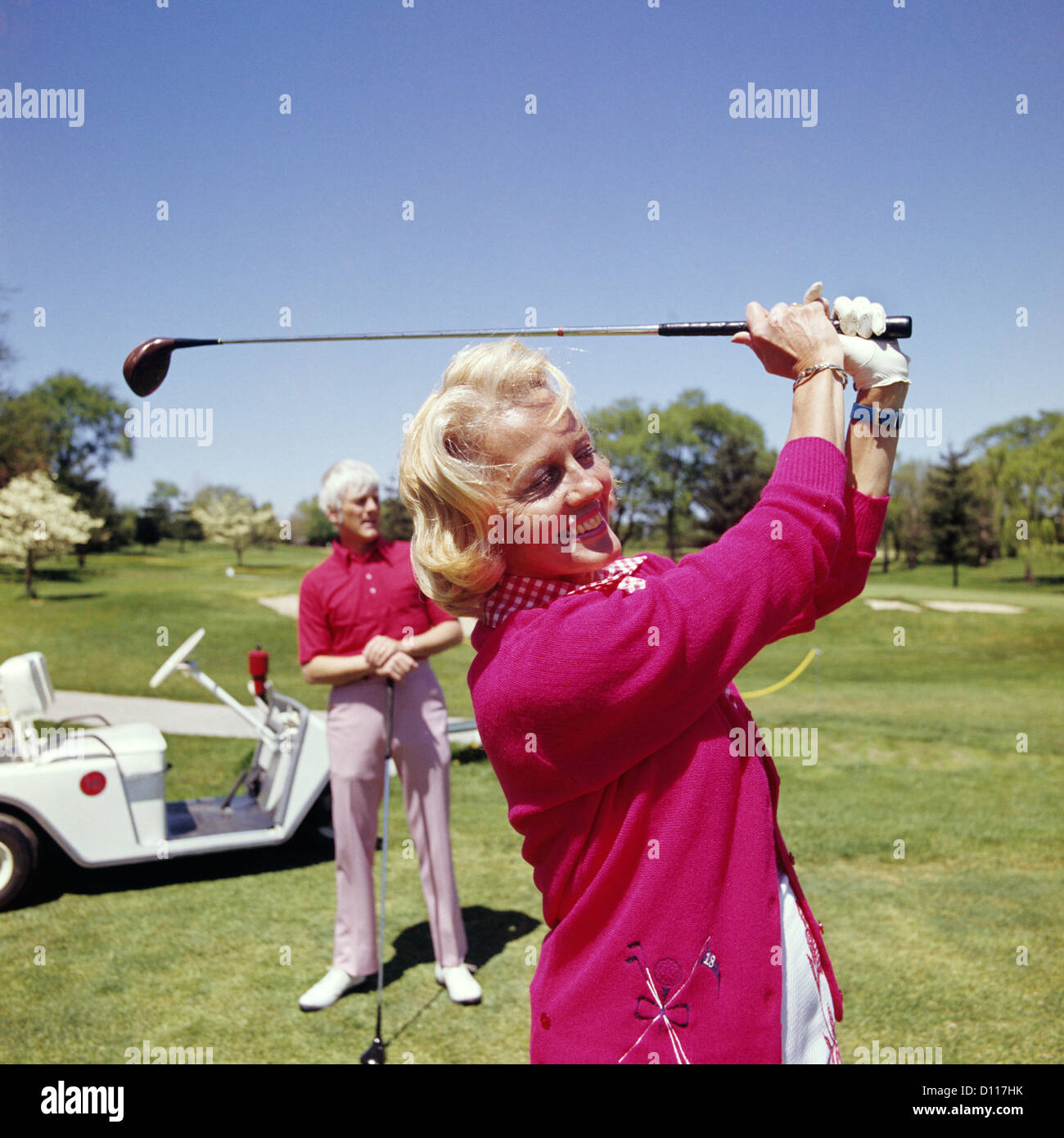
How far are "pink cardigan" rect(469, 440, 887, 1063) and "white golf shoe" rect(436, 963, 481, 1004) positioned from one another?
283 cm

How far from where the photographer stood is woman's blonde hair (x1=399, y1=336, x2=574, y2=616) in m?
1.35

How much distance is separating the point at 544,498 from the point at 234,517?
4770 cm

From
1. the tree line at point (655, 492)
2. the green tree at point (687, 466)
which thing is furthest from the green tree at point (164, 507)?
the green tree at point (687, 466)

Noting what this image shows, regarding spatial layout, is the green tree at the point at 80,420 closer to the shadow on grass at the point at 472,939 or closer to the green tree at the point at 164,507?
the green tree at the point at 164,507

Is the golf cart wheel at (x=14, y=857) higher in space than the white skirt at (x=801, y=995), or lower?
lower

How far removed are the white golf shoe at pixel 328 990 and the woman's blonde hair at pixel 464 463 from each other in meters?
3.16

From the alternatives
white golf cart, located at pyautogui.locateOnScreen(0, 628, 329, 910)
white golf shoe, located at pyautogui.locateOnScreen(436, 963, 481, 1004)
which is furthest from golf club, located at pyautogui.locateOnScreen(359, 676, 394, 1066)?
white golf cart, located at pyautogui.locateOnScreen(0, 628, 329, 910)

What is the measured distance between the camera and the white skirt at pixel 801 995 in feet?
4.43

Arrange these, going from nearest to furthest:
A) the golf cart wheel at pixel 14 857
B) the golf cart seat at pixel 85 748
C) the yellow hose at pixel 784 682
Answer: the golf cart wheel at pixel 14 857
the golf cart seat at pixel 85 748
the yellow hose at pixel 784 682

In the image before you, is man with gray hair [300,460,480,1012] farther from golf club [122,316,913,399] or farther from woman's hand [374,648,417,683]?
golf club [122,316,913,399]

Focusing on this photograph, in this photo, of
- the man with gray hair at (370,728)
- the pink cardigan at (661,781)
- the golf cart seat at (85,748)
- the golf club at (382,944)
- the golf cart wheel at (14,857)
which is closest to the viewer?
the pink cardigan at (661,781)

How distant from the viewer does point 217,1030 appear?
12.4ft
